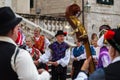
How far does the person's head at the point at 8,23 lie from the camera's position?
12.4 feet

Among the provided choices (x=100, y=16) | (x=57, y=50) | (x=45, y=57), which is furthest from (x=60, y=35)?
(x=100, y=16)

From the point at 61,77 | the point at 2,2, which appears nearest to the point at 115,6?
the point at 2,2

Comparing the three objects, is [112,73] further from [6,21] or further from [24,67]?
[6,21]

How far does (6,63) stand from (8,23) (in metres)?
0.35

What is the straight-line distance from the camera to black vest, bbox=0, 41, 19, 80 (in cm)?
370

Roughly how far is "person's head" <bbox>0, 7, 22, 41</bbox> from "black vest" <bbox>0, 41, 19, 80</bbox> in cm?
11

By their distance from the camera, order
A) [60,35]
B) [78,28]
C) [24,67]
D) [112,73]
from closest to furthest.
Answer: [112,73], [24,67], [78,28], [60,35]

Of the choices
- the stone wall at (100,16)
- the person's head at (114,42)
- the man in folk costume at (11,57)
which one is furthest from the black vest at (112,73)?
the stone wall at (100,16)

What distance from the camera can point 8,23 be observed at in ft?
12.4

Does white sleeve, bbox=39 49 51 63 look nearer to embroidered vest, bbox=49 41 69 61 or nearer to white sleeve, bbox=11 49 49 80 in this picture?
embroidered vest, bbox=49 41 69 61

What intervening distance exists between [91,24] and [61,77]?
16.6m

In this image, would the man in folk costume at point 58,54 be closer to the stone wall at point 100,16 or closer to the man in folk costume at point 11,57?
the man in folk costume at point 11,57

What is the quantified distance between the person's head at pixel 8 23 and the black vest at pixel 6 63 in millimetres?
107

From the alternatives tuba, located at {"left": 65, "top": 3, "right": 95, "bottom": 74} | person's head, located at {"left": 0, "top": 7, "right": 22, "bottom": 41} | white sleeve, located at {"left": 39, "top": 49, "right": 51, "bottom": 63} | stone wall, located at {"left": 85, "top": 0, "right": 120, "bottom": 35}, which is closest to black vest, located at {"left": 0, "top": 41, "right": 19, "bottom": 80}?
person's head, located at {"left": 0, "top": 7, "right": 22, "bottom": 41}
